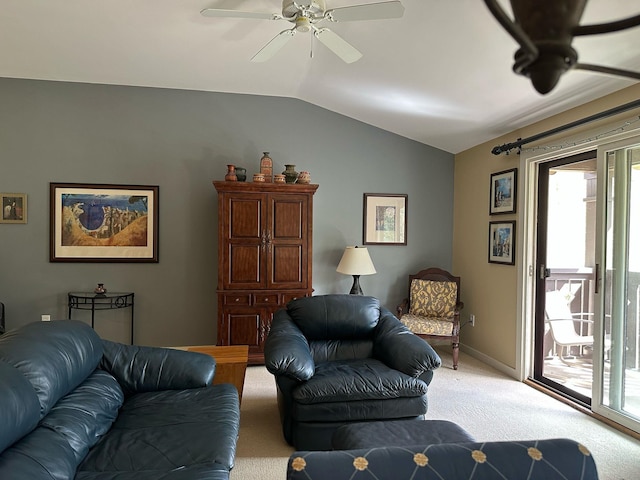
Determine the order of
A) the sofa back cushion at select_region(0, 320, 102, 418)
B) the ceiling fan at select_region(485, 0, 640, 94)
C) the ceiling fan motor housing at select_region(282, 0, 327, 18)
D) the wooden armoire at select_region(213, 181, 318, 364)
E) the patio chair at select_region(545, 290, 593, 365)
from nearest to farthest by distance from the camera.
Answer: the ceiling fan at select_region(485, 0, 640, 94) < the sofa back cushion at select_region(0, 320, 102, 418) < the ceiling fan motor housing at select_region(282, 0, 327, 18) < the patio chair at select_region(545, 290, 593, 365) < the wooden armoire at select_region(213, 181, 318, 364)

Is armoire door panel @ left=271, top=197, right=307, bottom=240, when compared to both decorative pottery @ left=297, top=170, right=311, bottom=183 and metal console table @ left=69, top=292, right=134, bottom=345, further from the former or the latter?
metal console table @ left=69, top=292, right=134, bottom=345

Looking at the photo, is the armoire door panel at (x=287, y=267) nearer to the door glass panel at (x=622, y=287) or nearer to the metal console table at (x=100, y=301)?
the metal console table at (x=100, y=301)

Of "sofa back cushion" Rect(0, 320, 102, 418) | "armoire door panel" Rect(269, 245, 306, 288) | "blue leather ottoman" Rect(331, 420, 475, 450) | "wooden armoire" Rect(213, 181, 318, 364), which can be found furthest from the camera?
"armoire door panel" Rect(269, 245, 306, 288)

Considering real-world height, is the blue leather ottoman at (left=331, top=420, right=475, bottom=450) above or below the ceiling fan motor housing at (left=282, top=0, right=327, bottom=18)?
A: below

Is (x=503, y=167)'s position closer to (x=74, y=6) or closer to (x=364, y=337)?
(x=364, y=337)

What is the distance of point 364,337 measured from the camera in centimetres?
320

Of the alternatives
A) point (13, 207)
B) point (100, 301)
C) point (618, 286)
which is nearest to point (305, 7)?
point (618, 286)

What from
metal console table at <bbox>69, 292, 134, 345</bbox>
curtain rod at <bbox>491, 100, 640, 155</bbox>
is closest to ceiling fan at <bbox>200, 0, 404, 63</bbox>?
curtain rod at <bbox>491, 100, 640, 155</bbox>

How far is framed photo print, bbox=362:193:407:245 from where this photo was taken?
4.88 metres

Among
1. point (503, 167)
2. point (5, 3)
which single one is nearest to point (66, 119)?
point (5, 3)

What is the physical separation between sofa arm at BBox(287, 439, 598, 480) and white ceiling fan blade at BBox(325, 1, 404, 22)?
6.91ft

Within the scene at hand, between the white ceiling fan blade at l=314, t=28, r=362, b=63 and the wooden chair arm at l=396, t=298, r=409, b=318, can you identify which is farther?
the wooden chair arm at l=396, t=298, r=409, b=318

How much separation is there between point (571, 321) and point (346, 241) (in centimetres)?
240

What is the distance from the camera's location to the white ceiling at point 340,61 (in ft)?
8.84
